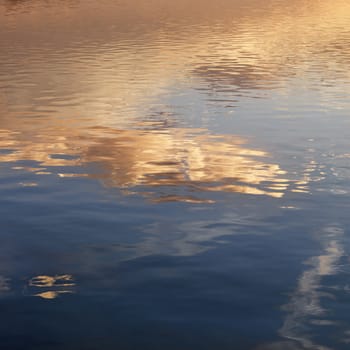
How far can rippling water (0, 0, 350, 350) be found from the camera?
758cm

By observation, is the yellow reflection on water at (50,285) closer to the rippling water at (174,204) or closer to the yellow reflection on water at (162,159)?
the rippling water at (174,204)

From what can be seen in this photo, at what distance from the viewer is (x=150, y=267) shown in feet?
29.1

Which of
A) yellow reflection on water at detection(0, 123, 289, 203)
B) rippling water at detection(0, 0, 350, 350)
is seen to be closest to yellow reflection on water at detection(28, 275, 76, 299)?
rippling water at detection(0, 0, 350, 350)

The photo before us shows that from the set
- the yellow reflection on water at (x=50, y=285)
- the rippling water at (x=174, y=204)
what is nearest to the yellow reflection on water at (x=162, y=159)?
the rippling water at (x=174, y=204)

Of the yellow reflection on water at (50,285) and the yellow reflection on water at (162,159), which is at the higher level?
the yellow reflection on water at (50,285)

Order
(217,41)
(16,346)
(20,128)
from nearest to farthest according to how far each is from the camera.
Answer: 1. (16,346)
2. (20,128)
3. (217,41)

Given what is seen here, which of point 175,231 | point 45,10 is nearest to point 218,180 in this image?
point 175,231

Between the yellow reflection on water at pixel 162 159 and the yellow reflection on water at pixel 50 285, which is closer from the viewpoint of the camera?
the yellow reflection on water at pixel 50 285

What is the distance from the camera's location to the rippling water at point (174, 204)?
7582 millimetres

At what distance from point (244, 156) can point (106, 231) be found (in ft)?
14.1

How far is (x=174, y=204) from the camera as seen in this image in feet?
36.6

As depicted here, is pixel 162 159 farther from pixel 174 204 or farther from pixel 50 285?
pixel 50 285

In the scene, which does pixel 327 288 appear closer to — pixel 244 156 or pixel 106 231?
pixel 106 231

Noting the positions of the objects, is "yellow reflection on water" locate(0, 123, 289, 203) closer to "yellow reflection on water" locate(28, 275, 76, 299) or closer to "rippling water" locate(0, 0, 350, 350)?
"rippling water" locate(0, 0, 350, 350)
